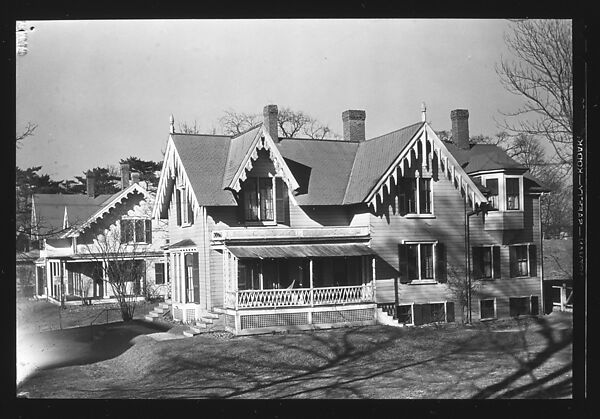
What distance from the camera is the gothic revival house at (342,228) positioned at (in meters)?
16.3

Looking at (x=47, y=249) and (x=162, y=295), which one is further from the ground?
(x=47, y=249)

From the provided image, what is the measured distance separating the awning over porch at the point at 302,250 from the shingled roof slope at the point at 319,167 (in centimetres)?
121

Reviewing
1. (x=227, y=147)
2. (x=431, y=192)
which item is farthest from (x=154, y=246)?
(x=431, y=192)

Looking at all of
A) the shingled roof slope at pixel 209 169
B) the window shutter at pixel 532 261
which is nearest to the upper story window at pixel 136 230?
the shingled roof slope at pixel 209 169

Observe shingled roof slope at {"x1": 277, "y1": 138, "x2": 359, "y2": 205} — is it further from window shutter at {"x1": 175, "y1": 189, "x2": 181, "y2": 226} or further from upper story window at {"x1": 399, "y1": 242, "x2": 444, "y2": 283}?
window shutter at {"x1": 175, "y1": 189, "x2": 181, "y2": 226}

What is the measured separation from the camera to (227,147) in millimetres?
17125

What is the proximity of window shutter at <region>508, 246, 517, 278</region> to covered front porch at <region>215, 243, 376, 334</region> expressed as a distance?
149 inches

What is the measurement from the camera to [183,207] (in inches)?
712

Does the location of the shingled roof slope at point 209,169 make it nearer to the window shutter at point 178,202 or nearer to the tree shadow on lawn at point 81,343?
the window shutter at point 178,202

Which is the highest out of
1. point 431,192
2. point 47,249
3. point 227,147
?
point 227,147

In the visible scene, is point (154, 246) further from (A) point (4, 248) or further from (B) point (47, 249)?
(A) point (4, 248)

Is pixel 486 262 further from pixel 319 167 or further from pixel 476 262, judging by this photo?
pixel 319 167

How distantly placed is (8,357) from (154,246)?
9.83m
